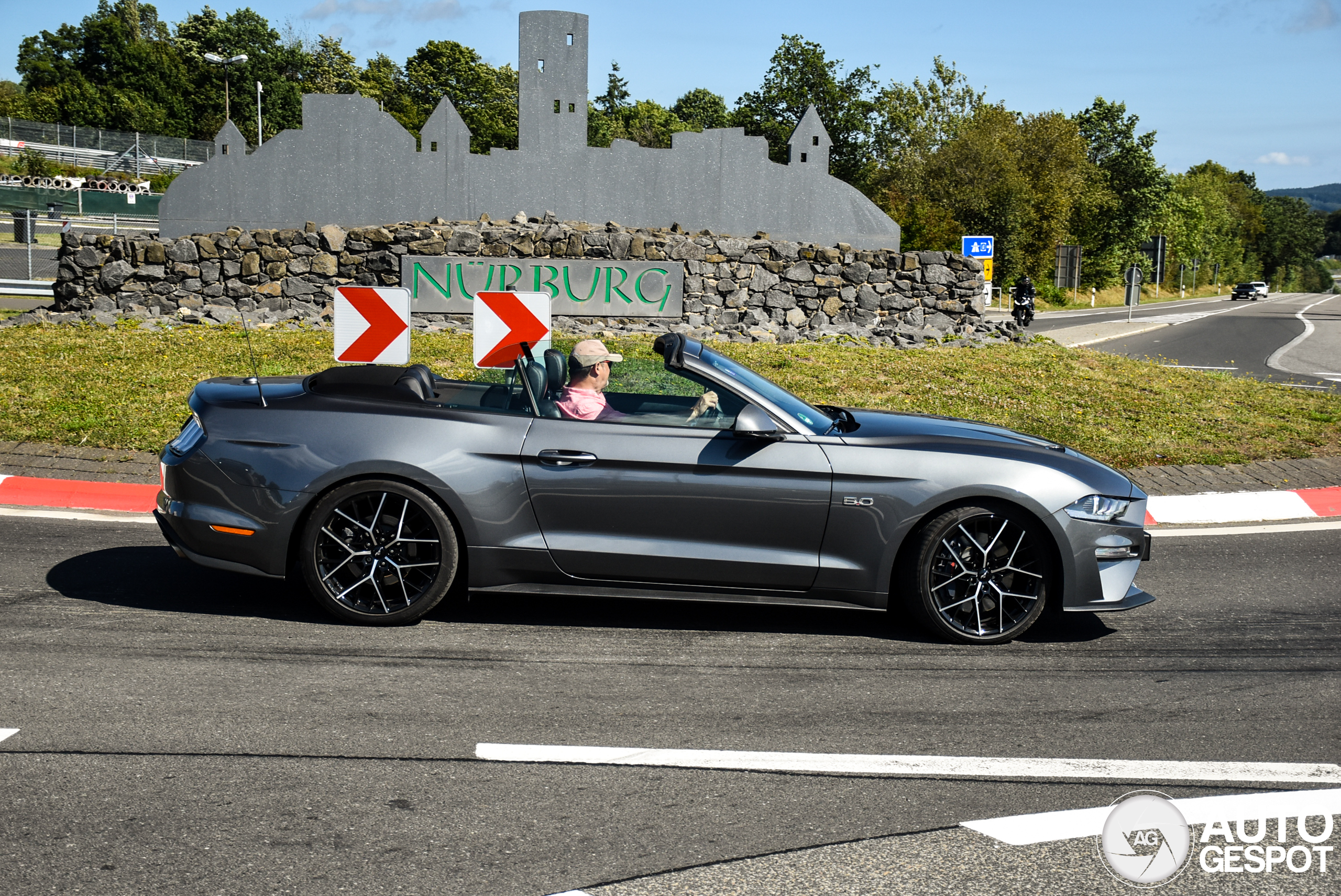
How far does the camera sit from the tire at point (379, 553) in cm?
528

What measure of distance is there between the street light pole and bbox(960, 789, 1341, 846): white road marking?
115 feet

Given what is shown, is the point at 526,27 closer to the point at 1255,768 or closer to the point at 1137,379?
the point at 1137,379

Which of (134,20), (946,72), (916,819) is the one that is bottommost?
(916,819)

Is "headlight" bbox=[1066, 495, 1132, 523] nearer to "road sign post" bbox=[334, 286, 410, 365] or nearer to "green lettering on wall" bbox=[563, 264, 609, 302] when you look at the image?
"road sign post" bbox=[334, 286, 410, 365]

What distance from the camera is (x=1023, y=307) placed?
105ft

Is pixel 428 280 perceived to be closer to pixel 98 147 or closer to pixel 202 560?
pixel 202 560

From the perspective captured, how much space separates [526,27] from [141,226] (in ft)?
95.3

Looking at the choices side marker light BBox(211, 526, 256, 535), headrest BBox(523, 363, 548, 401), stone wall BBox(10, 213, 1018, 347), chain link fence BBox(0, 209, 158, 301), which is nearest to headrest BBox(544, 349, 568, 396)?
headrest BBox(523, 363, 548, 401)

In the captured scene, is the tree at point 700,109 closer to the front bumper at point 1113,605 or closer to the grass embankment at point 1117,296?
the grass embankment at point 1117,296

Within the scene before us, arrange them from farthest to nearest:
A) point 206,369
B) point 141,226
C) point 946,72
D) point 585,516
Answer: point 946,72 → point 141,226 → point 206,369 → point 585,516

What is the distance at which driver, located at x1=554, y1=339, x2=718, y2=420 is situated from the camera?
5473 millimetres

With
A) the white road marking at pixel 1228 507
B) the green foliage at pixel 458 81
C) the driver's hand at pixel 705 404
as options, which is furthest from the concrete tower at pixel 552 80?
the green foliage at pixel 458 81

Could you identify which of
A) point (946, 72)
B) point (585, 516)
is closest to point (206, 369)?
point (585, 516)

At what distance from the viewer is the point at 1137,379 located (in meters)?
15.4
